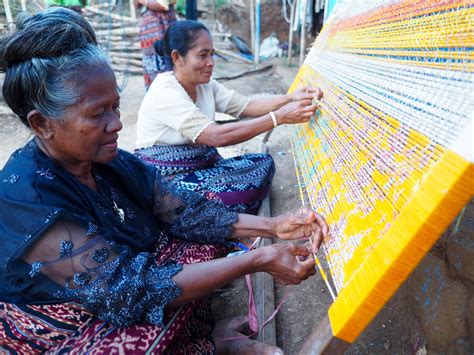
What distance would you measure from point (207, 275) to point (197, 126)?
1.30 metres

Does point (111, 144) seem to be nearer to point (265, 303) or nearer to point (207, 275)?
point (207, 275)

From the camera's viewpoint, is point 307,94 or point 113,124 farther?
point 307,94

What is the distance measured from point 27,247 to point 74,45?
634 millimetres

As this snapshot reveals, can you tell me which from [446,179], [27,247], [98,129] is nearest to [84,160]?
[98,129]

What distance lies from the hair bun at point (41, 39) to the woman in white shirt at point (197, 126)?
47.3 inches

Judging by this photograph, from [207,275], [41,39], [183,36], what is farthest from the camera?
[183,36]

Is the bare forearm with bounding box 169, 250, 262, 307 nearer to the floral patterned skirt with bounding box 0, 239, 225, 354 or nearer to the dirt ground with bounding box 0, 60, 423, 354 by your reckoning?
the floral patterned skirt with bounding box 0, 239, 225, 354

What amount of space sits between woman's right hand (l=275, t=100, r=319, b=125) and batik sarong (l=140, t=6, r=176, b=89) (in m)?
3.09

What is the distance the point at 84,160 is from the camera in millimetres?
1395

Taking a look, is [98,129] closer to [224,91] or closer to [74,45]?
[74,45]

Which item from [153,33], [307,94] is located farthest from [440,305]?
[153,33]

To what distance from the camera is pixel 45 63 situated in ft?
3.99

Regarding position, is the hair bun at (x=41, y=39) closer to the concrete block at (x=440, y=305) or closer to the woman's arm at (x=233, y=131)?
the woman's arm at (x=233, y=131)

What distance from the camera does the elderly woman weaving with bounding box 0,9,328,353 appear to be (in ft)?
4.02
